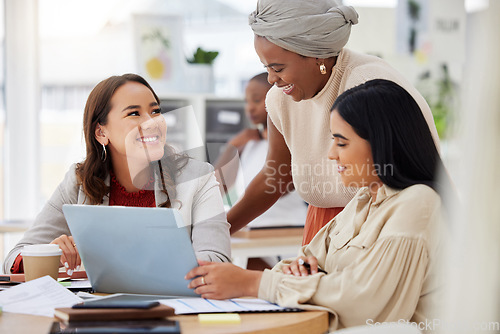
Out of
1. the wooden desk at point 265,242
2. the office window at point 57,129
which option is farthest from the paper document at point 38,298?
the office window at point 57,129

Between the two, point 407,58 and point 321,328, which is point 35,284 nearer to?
point 321,328

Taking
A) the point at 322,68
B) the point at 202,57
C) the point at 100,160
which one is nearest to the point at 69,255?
the point at 100,160

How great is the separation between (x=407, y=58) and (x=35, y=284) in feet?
11.1

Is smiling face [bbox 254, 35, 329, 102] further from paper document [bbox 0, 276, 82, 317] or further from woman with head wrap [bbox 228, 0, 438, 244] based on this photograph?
paper document [bbox 0, 276, 82, 317]

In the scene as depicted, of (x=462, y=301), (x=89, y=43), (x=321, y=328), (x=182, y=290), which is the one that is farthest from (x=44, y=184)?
(x=462, y=301)

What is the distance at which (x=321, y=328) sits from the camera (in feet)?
3.93

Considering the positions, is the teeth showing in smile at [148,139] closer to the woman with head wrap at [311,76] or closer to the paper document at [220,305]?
the woman with head wrap at [311,76]

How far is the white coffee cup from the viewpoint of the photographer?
1474mm

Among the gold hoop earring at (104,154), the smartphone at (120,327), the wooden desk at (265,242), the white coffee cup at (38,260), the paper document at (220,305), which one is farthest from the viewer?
the wooden desk at (265,242)

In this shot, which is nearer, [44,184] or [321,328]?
[321,328]

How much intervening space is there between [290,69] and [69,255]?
0.74m

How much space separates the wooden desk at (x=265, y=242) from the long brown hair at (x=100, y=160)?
3.28ft

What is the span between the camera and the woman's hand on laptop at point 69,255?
1.58 metres

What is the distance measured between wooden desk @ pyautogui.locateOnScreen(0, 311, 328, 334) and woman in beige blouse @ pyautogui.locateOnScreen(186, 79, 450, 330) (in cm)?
5
